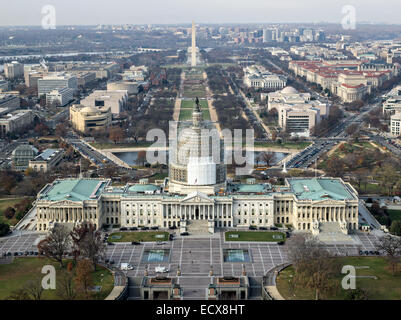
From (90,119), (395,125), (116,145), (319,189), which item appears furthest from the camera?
(90,119)

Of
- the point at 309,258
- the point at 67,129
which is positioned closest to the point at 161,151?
the point at 67,129

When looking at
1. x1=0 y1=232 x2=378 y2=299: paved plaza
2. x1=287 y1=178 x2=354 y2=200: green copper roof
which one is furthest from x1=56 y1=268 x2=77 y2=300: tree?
x1=287 y1=178 x2=354 y2=200: green copper roof

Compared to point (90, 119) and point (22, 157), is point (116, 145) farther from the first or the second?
point (22, 157)

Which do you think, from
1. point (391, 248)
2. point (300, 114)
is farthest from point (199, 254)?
point (300, 114)

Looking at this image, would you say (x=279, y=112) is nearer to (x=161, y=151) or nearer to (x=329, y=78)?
(x=161, y=151)

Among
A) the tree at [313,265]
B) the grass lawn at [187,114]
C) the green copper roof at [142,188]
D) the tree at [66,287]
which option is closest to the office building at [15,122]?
the grass lawn at [187,114]
